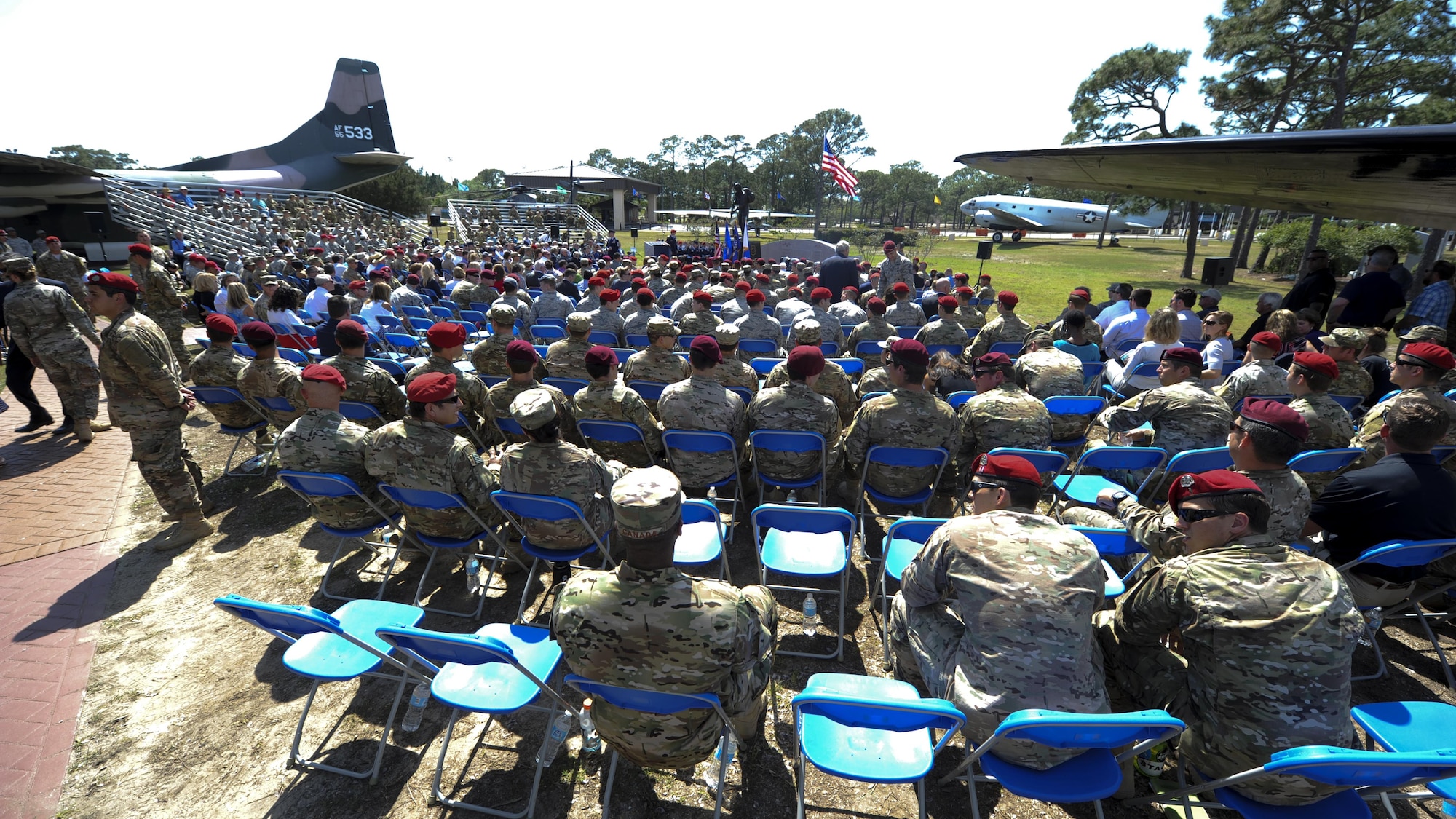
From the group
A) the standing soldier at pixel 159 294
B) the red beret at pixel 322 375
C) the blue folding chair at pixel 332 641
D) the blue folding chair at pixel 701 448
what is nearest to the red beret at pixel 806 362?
the blue folding chair at pixel 701 448

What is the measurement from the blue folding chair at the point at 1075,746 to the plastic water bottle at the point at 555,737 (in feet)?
6.37

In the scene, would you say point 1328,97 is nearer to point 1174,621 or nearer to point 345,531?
point 1174,621

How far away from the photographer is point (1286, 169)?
6.77 metres

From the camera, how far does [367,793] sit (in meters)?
2.86

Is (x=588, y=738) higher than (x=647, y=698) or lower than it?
lower

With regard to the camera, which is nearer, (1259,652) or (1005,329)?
(1259,652)

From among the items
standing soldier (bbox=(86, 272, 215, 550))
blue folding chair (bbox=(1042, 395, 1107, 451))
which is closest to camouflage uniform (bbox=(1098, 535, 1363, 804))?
blue folding chair (bbox=(1042, 395, 1107, 451))

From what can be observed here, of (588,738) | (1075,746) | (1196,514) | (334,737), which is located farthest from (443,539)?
(1196,514)

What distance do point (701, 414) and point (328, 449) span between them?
110 inches

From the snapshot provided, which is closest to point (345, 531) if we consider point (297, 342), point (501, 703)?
point (501, 703)

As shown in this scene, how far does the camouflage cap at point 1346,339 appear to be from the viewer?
17.6ft

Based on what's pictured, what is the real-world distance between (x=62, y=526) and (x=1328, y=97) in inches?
1522

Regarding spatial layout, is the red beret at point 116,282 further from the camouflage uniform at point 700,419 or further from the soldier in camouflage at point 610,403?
the camouflage uniform at point 700,419

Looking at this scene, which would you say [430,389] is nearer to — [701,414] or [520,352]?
[520,352]
